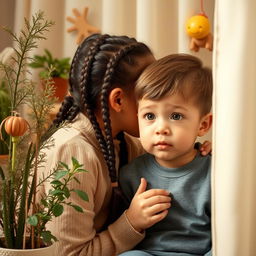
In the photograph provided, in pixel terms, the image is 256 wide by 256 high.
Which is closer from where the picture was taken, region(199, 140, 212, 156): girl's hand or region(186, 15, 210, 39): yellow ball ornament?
region(199, 140, 212, 156): girl's hand

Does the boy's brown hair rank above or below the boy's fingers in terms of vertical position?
above

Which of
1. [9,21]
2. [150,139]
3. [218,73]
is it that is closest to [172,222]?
[150,139]

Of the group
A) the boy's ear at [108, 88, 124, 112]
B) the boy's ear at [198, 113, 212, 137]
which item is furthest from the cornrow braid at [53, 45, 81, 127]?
the boy's ear at [198, 113, 212, 137]

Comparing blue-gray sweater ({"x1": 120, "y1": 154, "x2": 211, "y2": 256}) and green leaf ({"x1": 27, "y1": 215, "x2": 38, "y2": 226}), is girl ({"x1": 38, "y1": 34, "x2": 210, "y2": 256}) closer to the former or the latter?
blue-gray sweater ({"x1": 120, "y1": 154, "x2": 211, "y2": 256})

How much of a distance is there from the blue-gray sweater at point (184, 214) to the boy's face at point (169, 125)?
0.06 metres

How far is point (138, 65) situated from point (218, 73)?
0.48 meters

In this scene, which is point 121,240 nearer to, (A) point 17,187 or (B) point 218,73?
(A) point 17,187

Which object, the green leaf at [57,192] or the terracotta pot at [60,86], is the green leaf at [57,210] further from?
the terracotta pot at [60,86]

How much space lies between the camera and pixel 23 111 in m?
2.08

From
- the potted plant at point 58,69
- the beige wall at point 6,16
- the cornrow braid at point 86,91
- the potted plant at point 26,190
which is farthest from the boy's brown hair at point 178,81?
the beige wall at point 6,16

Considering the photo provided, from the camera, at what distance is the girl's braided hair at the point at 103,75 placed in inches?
48.9

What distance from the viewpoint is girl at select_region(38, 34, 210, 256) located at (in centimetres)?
116

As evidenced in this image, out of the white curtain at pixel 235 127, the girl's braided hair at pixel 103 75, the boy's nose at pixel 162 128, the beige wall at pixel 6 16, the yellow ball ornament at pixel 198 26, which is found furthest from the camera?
the beige wall at pixel 6 16

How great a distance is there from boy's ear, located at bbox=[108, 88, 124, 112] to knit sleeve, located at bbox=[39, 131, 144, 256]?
0.42ft
